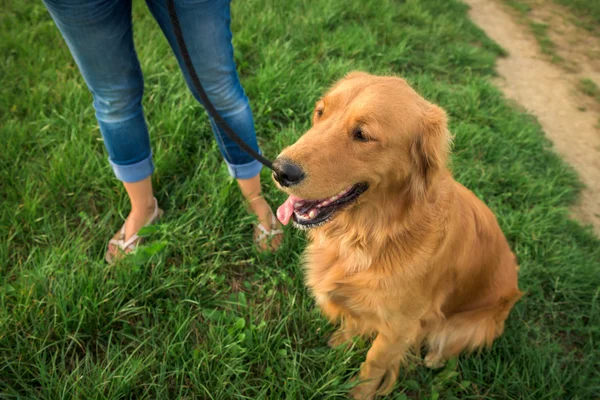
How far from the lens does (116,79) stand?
6.09ft

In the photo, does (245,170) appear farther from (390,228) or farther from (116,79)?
(390,228)

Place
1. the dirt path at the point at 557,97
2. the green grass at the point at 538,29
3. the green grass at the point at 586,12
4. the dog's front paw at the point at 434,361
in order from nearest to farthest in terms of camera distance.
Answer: the dog's front paw at the point at 434,361
the dirt path at the point at 557,97
the green grass at the point at 538,29
the green grass at the point at 586,12

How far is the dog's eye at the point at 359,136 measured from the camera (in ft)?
5.16

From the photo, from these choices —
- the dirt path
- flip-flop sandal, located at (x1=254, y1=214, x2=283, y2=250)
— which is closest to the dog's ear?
flip-flop sandal, located at (x1=254, y1=214, x2=283, y2=250)

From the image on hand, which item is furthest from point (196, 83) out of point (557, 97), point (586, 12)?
point (586, 12)

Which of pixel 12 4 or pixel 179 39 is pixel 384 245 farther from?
pixel 12 4

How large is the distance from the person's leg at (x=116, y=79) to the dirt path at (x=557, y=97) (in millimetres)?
3250

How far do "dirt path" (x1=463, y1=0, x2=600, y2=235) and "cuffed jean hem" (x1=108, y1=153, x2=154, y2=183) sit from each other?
10.5ft

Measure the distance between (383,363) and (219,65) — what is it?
159cm

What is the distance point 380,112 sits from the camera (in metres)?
1.56

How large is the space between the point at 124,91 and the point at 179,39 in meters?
0.47

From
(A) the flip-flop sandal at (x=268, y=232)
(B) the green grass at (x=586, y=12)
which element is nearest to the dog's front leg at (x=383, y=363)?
(A) the flip-flop sandal at (x=268, y=232)

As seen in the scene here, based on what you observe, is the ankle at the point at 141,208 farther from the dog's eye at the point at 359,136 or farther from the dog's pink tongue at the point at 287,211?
the dog's eye at the point at 359,136

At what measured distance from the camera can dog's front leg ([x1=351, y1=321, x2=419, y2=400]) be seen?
182 cm
